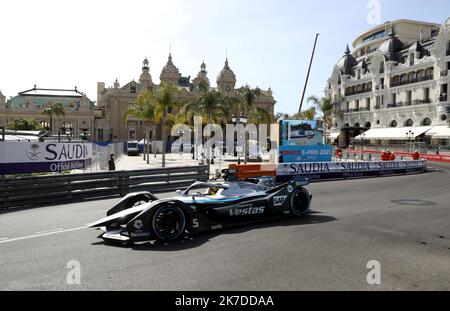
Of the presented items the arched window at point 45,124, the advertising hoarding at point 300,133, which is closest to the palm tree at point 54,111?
the arched window at point 45,124

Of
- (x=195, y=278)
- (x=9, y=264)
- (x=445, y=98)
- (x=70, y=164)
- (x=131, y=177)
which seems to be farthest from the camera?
(x=445, y=98)

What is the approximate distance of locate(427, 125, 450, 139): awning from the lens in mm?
46031

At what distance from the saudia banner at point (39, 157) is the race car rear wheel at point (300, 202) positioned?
10454 millimetres

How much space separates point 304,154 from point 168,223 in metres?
19.7

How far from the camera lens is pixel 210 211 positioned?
780 cm

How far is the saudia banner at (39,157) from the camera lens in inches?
548

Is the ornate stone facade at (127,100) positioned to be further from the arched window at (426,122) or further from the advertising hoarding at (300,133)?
the advertising hoarding at (300,133)

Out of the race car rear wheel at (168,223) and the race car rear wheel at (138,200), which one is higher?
the race car rear wheel at (138,200)

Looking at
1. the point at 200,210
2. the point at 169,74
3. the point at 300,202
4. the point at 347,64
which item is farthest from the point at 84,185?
the point at 169,74

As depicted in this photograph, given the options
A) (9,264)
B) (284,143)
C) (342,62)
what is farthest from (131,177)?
(342,62)

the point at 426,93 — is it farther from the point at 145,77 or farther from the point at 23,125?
the point at 23,125

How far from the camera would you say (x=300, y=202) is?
9.52m

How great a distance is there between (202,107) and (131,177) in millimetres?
22375
